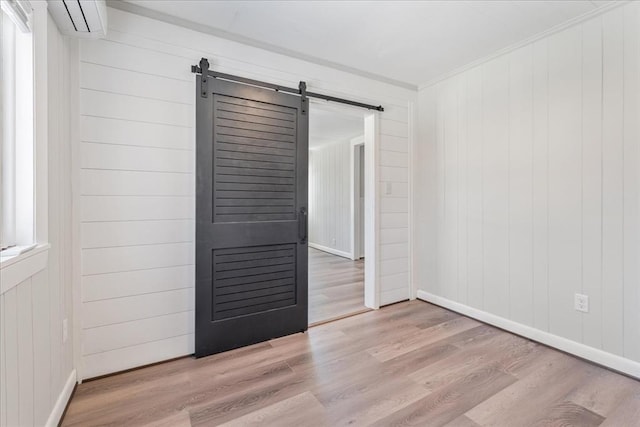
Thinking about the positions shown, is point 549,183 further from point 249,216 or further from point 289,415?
point 289,415

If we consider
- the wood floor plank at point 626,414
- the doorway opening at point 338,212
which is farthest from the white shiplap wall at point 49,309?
the wood floor plank at point 626,414

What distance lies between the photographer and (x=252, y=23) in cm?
216

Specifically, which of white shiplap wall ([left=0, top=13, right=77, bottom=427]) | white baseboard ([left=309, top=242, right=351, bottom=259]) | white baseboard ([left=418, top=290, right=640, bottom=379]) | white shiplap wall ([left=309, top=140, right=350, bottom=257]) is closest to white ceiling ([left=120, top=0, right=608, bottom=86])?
white shiplap wall ([left=0, top=13, right=77, bottom=427])

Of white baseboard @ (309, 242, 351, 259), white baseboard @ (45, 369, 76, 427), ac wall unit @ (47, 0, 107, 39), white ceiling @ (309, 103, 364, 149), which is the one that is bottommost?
white baseboard @ (45, 369, 76, 427)

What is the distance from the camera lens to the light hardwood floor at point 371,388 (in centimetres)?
157

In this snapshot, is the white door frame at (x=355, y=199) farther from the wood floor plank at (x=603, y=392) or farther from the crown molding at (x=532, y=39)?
the wood floor plank at (x=603, y=392)

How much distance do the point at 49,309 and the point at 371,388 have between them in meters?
1.76

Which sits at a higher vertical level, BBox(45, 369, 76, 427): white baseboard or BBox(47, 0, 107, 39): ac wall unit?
BBox(47, 0, 107, 39): ac wall unit

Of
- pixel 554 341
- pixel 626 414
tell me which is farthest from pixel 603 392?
pixel 554 341

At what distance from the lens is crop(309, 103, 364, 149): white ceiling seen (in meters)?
4.48

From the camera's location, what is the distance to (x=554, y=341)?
229 centimetres

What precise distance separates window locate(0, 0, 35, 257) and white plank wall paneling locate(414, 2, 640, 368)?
3.10 m

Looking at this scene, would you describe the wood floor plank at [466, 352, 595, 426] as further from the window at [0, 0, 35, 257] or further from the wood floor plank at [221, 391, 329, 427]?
the window at [0, 0, 35, 257]

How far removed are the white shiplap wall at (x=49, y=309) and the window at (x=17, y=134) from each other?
112 millimetres
